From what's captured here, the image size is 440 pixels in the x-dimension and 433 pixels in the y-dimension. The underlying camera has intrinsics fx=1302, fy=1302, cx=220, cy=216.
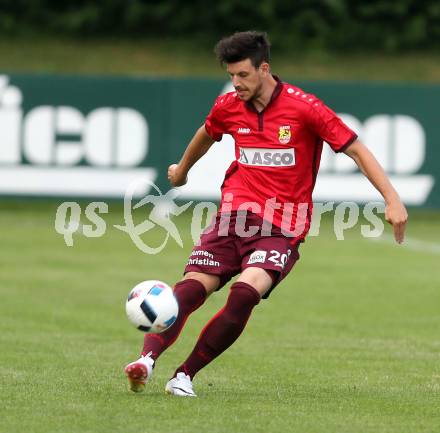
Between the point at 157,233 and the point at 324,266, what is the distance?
416cm

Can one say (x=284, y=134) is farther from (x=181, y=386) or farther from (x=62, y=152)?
(x=62, y=152)

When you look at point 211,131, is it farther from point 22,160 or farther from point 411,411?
point 22,160

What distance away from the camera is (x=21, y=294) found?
538 inches

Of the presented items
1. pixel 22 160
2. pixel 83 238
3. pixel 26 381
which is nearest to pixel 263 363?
pixel 26 381

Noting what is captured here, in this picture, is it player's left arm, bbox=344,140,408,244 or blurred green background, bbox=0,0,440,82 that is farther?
blurred green background, bbox=0,0,440,82

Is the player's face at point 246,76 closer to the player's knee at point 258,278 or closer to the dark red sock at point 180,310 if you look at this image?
the player's knee at point 258,278

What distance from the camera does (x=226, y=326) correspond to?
7.47m

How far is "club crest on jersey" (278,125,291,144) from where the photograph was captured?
777cm

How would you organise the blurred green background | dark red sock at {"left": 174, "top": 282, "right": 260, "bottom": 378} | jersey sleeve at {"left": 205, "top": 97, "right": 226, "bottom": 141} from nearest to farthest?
1. dark red sock at {"left": 174, "top": 282, "right": 260, "bottom": 378}
2. jersey sleeve at {"left": 205, "top": 97, "right": 226, "bottom": 141}
3. the blurred green background

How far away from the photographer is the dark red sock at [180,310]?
7.56 m

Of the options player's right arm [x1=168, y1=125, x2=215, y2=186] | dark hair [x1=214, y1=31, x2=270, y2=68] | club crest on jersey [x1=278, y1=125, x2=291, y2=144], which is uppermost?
dark hair [x1=214, y1=31, x2=270, y2=68]

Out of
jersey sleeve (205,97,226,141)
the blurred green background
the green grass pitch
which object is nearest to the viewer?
the green grass pitch

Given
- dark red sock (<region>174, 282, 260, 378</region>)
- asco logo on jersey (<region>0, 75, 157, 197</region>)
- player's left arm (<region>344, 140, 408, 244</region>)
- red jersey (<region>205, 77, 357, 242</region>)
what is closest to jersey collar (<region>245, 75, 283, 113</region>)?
red jersey (<region>205, 77, 357, 242</region>)

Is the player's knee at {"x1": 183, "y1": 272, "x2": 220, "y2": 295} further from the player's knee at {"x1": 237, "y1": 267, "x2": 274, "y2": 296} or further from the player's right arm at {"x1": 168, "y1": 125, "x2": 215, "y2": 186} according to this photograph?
the player's right arm at {"x1": 168, "y1": 125, "x2": 215, "y2": 186}
